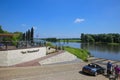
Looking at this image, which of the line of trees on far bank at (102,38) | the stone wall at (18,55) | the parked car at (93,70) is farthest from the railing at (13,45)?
the line of trees on far bank at (102,38)

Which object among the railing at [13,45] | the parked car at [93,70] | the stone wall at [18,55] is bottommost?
the parked car at [93,70]

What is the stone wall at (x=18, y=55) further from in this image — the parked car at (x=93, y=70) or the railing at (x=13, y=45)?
the parked car at (x=93, y=70)

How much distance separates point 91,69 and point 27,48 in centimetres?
867

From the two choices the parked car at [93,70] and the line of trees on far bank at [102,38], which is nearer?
the parked car at [93,70]

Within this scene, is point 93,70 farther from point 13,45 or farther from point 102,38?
point 102,38

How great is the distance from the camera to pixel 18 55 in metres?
21.0

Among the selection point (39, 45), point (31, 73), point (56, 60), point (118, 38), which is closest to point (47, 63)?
point (56, 60)

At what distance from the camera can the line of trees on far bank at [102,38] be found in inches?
5123

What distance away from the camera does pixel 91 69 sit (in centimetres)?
1884

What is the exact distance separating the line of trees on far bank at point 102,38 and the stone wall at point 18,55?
367 feet

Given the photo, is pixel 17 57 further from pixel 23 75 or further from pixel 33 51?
pixel 23 75

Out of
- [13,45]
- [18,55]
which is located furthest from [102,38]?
[18,55]

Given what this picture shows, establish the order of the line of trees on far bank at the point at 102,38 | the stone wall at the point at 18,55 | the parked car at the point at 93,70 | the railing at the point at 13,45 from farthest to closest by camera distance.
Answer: the line of trees on far bank at the point at 102,38 < the railing at the point at 13,45 < the stone wall at the point at 18,55 < the parked car at the point at 93,70

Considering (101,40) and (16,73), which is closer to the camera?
(16,73)
